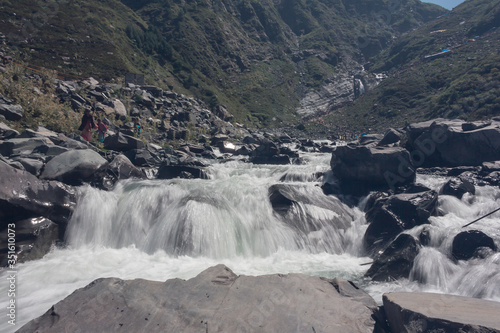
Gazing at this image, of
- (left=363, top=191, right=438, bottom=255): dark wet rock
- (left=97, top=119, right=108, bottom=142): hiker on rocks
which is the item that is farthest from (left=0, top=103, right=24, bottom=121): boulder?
(left=363, top=191, right=438, bottom=255): dark wet rock

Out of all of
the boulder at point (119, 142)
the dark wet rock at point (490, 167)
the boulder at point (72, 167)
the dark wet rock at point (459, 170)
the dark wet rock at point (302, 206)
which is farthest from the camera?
the boulder at point (119, 142)

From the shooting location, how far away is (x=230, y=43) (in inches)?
2948

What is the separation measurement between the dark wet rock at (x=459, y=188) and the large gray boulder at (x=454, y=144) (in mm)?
3895

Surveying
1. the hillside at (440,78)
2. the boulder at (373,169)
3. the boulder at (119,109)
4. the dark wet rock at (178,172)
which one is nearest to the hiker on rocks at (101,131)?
the dark wet rock at (178,172)

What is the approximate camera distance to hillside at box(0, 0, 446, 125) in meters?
36.6

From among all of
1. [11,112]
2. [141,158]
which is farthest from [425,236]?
[11,112]

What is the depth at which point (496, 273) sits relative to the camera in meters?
6.20

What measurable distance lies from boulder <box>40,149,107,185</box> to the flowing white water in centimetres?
66

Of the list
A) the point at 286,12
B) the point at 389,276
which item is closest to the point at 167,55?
the point at 389,276

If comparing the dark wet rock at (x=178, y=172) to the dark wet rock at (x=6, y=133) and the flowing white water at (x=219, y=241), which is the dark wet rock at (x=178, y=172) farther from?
the dark wet rock at (x=6, y=133)

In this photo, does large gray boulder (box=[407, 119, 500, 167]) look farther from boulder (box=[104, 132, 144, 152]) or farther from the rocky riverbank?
boulder (box=[104, 132, 144, 152])

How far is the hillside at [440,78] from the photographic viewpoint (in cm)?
3175

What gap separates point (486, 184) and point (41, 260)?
16909 millimetres

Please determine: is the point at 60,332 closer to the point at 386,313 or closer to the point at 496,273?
the point at 386,313
